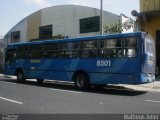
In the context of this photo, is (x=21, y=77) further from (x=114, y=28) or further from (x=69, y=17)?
(x=69, y=17)

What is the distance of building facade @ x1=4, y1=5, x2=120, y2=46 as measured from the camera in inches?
1211

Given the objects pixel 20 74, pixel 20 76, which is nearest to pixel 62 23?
pixel 20 74

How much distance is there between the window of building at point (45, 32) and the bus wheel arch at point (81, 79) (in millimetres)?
17523

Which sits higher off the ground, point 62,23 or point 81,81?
point 62,23

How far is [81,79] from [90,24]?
13562 mm

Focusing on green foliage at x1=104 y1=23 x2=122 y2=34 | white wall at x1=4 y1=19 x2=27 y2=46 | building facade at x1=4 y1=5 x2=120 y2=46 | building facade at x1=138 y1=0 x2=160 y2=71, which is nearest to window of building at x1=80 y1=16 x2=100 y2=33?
building facade at x1=4 y1=5 x2=120 y2=46

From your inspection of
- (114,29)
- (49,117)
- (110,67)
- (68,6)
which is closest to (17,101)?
(49,117)

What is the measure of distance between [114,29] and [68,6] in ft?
31.1

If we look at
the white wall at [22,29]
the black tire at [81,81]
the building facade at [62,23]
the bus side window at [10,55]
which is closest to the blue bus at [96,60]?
the black tire at [81,81]

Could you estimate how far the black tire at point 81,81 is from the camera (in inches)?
703

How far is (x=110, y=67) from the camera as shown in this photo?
16.7 metres

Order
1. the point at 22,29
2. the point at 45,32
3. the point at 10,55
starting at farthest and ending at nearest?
1. the point at 22,29
2. the point at 45,32
3. the point at 10,55

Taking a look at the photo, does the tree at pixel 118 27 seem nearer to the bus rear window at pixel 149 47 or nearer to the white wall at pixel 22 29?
the bus rear window at pixel 149 47

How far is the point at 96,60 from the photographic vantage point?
57.1 feet
